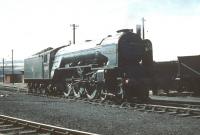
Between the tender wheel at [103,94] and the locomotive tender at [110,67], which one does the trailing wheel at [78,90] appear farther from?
the tender wheel at [103,94]

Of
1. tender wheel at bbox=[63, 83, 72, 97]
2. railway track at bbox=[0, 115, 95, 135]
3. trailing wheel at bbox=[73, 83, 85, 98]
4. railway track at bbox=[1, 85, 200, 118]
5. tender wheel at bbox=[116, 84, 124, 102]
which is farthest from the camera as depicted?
tender wheel at bbox=[63, 83, 72, 97]

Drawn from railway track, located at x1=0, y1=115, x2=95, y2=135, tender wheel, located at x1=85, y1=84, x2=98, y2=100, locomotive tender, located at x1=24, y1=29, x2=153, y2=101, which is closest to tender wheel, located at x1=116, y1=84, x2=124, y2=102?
locomotive tender, located at x1=24, y1=29, x2=153, y2=101

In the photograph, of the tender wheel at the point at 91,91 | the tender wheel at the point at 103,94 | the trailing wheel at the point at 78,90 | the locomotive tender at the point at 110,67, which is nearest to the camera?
the locomotive tender at the point at 110,67

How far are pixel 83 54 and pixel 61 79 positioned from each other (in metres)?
3.33

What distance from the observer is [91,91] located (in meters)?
18.2

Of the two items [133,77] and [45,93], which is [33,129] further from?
[45,93]

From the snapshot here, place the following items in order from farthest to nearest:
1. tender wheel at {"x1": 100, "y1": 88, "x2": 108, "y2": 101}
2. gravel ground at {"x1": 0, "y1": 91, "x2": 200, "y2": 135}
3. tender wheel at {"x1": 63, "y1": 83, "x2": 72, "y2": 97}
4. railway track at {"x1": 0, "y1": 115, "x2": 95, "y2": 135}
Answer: tender wheel at {"x1": 63, "y1": 83, "x2": 72, "y2": 97}, tender wheel at {"x1": 100, "y1": 88, "x2": 108, "y2": 101}, gravel ground at {"x1": 0, "y1": 91, "x2": 200, "y2": 135}, railway track at {"x1": 0, "y1": 115, "x2": 95, "y2": 135}

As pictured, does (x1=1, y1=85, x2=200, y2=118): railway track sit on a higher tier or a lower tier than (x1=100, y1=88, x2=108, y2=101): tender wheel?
lower

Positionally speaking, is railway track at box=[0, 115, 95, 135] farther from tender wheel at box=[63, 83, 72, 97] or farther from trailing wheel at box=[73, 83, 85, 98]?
tender wheel at box=[63, 83, 72, 97]

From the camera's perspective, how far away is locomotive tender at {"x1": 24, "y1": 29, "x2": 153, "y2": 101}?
16031 mm

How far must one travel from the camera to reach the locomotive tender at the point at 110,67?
52.6 ft

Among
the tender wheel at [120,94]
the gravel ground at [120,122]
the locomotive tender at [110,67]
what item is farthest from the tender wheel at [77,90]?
the gravel ground at [120,122]

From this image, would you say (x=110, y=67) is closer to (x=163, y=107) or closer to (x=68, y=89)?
(x=163, y=107)

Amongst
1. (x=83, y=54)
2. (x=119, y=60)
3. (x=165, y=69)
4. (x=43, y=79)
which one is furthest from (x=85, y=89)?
(x=165, y=69)
